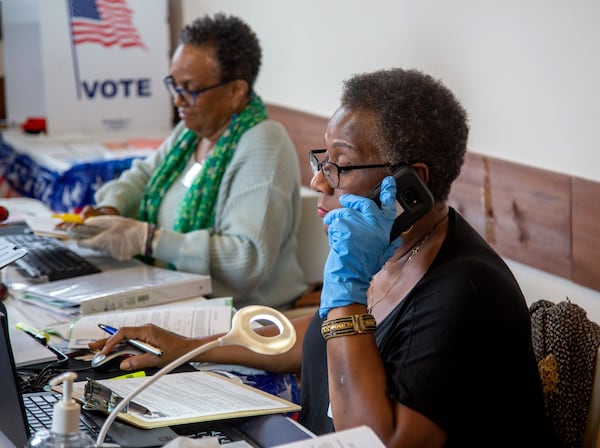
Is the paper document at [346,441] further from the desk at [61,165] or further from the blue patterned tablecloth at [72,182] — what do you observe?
the desk at [61,165]

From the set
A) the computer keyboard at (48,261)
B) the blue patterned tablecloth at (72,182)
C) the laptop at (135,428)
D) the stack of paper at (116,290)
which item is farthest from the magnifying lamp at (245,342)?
the blue patterned tablecloth at (72,182)

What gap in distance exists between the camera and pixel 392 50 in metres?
2.96

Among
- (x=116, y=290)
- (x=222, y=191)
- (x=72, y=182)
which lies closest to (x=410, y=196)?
(x=116, y=290)

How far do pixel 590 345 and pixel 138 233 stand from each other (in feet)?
4.54

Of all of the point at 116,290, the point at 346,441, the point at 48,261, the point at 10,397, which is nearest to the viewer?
the point at 346,441

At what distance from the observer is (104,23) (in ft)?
13.5

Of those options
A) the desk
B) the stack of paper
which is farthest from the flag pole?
the stack of paper

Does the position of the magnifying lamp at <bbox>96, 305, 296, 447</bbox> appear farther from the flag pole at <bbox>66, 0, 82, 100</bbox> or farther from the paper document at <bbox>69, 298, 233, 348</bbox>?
the flag pole at <bbox>66, 0, 82, 100</bbox>

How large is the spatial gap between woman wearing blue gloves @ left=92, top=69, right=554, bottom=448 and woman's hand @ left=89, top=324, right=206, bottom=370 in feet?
1.01

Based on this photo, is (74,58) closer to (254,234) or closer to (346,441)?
(254,234)

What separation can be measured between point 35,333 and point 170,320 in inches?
11.6

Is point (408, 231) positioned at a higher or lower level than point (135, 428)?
higher

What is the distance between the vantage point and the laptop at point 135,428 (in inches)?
52.7

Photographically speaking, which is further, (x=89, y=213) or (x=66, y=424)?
(x=89, y=213)
